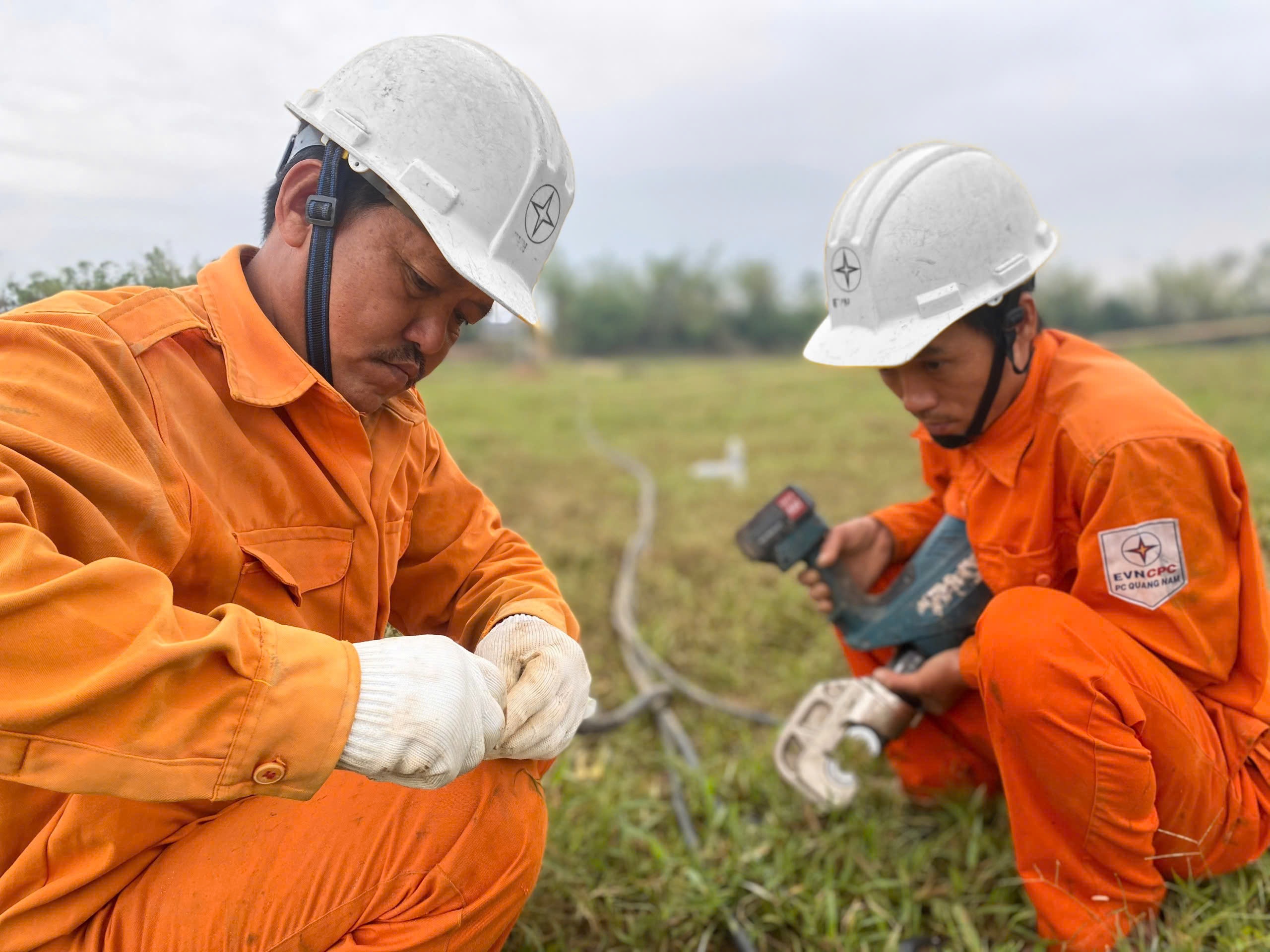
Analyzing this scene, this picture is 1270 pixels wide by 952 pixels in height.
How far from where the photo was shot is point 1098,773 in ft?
5.82

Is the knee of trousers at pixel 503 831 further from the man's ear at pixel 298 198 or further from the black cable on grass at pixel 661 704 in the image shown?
the man's ear at pixel 298 198

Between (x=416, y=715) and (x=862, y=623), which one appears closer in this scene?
(x=416, y=715)

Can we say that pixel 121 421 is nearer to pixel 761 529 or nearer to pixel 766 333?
pixel 761 529

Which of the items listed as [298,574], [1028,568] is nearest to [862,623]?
[1028,568]

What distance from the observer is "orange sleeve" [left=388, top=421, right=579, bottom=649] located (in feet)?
6.26

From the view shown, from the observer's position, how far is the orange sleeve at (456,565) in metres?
1.91

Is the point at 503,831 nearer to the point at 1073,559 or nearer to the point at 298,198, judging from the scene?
the point at 298,198

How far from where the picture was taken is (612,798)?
256 centimetres

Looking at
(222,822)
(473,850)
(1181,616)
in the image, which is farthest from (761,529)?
(222,822)

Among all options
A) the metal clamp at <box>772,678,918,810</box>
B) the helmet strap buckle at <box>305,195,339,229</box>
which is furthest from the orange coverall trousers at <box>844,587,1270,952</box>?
the helmet strap buckle at <box>305,195,339,229</box>

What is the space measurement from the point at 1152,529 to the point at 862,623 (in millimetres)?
873

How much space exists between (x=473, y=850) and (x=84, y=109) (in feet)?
5.95

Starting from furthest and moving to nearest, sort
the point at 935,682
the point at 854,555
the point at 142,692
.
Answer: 1. the point at 854,555
2. the point at 935,682
3. the point at 142,692

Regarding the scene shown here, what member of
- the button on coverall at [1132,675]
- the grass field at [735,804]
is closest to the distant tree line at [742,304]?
the grass field at [735,804]
